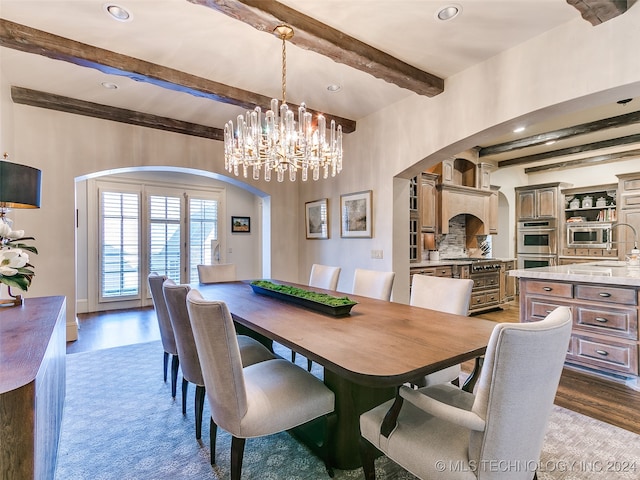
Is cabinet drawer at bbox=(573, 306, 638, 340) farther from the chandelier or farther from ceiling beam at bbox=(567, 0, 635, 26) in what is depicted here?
the chandelier

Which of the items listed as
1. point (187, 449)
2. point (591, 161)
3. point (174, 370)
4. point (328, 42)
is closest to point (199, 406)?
point (187, 449)

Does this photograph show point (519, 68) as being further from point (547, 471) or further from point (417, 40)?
point (547, 471)

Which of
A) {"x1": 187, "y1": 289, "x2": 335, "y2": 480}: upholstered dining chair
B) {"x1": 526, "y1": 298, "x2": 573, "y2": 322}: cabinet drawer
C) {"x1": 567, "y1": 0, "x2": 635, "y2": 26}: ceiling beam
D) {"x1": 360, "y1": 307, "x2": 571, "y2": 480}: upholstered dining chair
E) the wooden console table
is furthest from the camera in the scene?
{"x1": 526, "y1": 298, "x2": 573, "y2": 322}: cabinet drawer

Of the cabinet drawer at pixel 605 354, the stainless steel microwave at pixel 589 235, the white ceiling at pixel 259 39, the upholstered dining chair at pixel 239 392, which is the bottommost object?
the cabinet drawer at pixel 605 354

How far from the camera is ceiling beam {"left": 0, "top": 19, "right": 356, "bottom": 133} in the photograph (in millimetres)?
2432

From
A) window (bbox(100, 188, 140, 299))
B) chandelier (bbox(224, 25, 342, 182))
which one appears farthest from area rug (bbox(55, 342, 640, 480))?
window (bbox(100, 188, 140, 299))

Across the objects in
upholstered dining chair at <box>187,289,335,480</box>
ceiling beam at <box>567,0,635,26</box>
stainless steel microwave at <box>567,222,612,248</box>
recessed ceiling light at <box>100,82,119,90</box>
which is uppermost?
recessed ceiling light at <box>100,82,119,90</box>

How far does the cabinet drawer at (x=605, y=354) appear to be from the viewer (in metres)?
2.76

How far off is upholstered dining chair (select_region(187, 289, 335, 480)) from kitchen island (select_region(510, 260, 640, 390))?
2.70 metres

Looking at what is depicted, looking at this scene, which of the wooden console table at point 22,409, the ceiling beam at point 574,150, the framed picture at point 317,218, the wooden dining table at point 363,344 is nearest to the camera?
the wooden console table at point 22,409

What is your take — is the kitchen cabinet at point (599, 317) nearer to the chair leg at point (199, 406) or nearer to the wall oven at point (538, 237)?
the chair leg at point (199, 406)

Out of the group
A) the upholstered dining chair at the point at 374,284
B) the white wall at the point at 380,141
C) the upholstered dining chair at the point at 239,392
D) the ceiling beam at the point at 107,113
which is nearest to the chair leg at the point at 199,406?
the upholstered dining chair at the point at 239,392

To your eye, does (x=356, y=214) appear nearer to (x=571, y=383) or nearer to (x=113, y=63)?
(x=571, y=383)

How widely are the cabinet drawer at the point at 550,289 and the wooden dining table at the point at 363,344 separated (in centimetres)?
186
